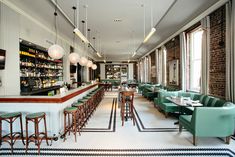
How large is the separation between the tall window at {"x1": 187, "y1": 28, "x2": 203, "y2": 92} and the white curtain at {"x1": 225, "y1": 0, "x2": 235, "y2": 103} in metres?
2.13

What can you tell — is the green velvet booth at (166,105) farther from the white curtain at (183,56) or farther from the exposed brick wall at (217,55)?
the exposed brick wall at (217,55)

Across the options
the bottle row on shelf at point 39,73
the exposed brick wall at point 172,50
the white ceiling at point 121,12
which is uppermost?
the white ceiling at point 121,12

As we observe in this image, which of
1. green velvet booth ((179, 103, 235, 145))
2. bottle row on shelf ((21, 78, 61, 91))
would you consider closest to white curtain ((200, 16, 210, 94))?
green velvet booth ((179, 103, 235, 145))

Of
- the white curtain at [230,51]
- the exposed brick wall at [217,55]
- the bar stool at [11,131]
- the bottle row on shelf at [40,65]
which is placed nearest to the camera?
the bar stool at [11,131]

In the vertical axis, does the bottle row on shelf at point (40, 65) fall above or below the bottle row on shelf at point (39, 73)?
above

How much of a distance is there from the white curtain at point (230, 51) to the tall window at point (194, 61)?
2.13 m

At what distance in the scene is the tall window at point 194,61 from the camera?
6.15 meters

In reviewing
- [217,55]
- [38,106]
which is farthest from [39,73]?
[217,55]

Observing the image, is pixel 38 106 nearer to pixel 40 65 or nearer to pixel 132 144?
pixel 132 144

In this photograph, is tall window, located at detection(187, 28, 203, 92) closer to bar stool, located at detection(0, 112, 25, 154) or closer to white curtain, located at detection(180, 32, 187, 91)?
white curtain, located at detection(180, 32, 187, 91)

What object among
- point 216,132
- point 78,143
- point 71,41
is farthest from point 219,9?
point 71,41

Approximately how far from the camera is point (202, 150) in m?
3.19

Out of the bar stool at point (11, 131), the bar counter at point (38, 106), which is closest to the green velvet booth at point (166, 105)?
the bar counter at point (38, 106)

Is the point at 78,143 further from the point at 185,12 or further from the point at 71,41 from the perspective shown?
the point at 71,41
